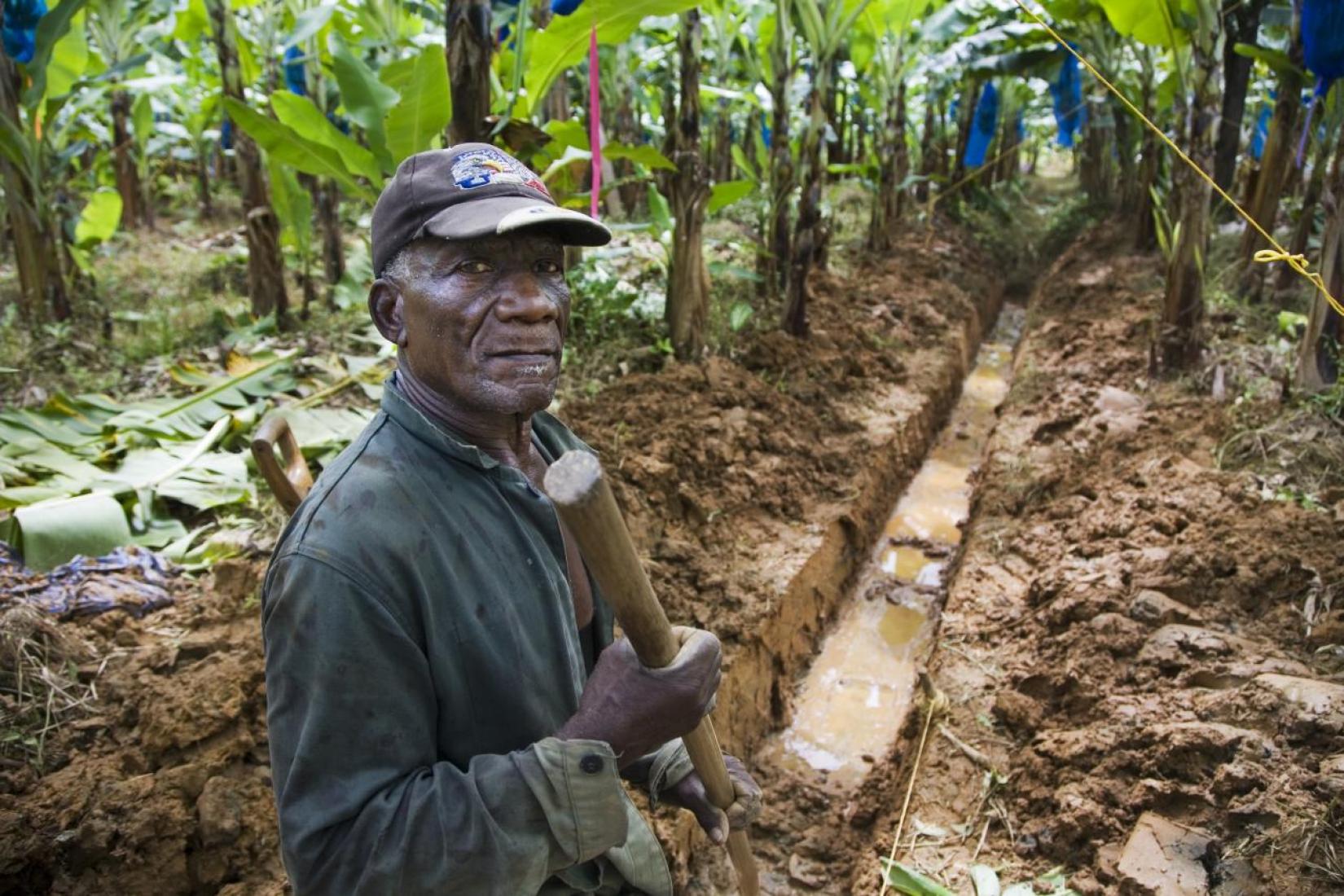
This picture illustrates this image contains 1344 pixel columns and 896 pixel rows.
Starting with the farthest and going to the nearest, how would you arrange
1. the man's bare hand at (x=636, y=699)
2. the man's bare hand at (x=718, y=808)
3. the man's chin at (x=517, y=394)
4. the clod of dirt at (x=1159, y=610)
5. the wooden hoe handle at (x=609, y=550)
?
the clod of dirt at (x=1159, y=610) < the man's bare hand at (x=718, y=808) < the man's chin at (x=517, y=394) < the man's bare hand at (x=636, y=699) < the wooden hoe handle at (x=609, y=550)

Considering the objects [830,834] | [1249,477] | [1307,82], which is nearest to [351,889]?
[830,834]

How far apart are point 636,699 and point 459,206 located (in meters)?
0.74

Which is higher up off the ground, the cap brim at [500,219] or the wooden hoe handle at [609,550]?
the cap brim at [500,219]

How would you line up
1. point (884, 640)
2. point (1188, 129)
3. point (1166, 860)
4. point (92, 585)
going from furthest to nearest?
point (1188, 129) < point (884, 640) < point (92, 585) < point (1166, 860)

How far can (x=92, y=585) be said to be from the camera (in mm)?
2848

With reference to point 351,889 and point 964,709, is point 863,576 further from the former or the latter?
point 351,889

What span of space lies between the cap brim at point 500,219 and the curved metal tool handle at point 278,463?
1.28 m

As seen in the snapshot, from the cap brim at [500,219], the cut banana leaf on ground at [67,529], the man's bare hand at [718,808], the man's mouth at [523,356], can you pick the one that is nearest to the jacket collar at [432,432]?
the man's mouth at [523,356]

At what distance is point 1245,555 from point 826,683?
70.1 inches

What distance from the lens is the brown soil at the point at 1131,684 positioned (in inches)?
90.0

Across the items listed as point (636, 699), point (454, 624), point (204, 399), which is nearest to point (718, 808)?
point (636, 699)

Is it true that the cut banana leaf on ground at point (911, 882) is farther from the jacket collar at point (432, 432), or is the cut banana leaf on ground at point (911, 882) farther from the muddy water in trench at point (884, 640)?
the jacket collar at point (432, 432)

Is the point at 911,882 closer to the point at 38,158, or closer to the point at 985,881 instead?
the point at 985,881

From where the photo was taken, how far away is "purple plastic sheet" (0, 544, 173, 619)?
2734 mm
